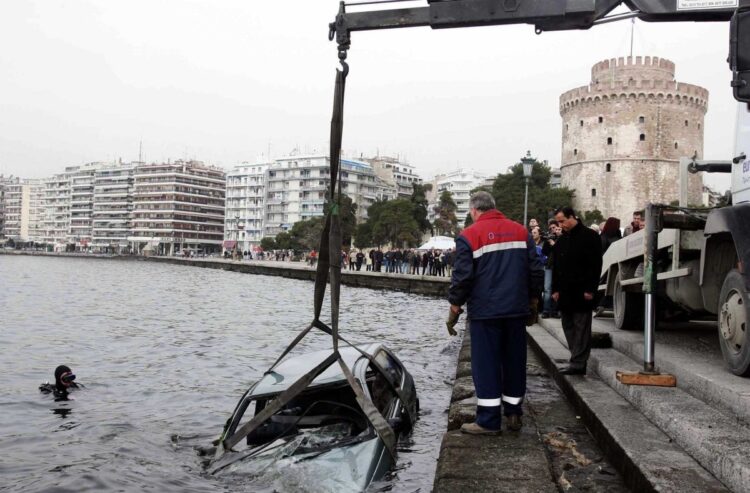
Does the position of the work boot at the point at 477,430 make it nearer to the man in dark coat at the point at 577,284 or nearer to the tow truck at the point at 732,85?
the tow truck at the point at 732,85

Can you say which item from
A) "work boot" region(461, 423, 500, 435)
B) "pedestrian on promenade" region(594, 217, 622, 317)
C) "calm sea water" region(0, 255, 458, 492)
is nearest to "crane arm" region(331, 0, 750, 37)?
"work boot" region(461, 423, 500, 435)

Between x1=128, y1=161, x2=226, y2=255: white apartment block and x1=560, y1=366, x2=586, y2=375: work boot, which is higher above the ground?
x1=128, y1=161, x2=226, y2=255: white apartment block

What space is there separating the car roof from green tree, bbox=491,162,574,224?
58.6 m

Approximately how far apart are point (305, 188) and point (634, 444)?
140 metres

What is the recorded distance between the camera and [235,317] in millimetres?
23250

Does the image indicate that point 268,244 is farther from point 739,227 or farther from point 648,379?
point 739,227

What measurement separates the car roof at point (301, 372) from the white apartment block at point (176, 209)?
16930cm

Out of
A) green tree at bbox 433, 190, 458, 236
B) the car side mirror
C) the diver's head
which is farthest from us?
green tree at bbox 433, 190, 458, 236

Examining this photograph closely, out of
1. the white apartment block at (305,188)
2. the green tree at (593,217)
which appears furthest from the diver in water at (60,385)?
the white apartment block at (305,188)

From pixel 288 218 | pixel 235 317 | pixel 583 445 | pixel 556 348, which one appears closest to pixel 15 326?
pixel 235 317

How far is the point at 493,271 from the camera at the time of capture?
5164mm

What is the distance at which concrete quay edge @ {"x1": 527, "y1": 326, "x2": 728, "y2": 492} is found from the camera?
3484mm

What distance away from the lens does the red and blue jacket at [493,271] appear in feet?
16.8

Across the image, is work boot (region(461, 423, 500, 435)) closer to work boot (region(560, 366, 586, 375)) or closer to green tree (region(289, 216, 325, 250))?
work boot (region(560, 366, 586, 375))
